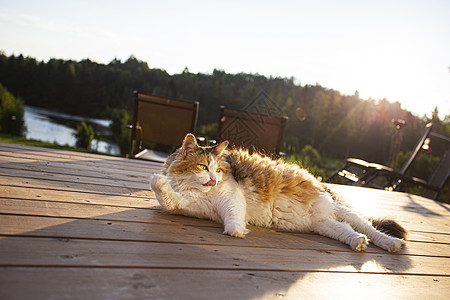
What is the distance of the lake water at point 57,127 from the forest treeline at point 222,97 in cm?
69

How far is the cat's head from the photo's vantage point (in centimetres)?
158

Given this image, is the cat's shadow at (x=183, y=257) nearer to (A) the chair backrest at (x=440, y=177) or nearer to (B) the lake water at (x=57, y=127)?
(A) the chair backrest at (x=440, y=177)

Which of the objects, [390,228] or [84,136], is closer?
[390,228]

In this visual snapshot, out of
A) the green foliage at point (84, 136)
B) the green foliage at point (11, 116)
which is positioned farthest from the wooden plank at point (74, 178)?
the green foliage at point (11, 116)

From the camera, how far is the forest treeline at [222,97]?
1478cm

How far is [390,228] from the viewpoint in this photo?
183cm

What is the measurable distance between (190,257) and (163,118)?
3.97 meters

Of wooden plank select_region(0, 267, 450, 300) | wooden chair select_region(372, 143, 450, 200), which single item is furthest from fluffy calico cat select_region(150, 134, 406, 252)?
wooden chair select_region(372, 143, 450, 200)

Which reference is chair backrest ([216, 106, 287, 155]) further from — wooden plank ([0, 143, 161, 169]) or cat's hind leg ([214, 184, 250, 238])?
cat's hind leg ([214, 184, 250, 238])

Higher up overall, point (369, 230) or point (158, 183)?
point (158, 183)

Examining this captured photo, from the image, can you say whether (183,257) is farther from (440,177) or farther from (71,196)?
(440,177)

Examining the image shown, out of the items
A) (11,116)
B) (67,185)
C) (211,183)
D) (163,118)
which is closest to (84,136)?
(11,116)

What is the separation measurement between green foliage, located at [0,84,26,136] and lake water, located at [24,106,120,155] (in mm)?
507

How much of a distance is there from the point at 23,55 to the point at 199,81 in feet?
41.1
